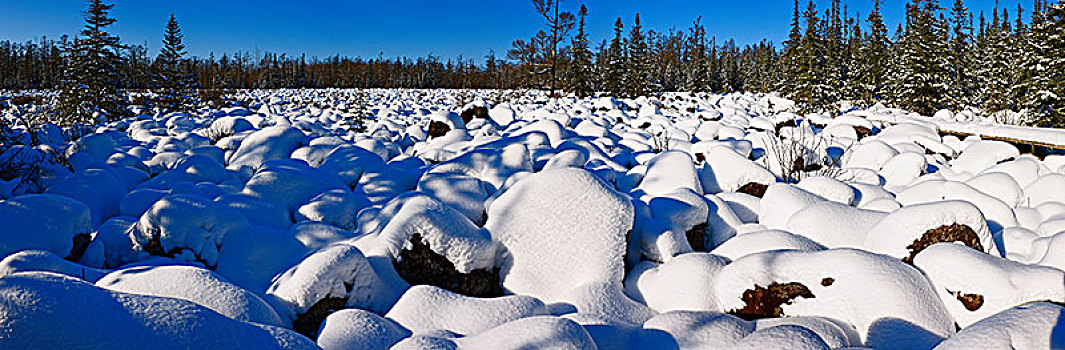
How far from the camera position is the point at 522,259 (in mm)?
3564

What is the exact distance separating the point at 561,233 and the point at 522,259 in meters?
0.29

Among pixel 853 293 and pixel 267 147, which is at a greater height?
pixel 267 147

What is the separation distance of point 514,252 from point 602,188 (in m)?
0.70

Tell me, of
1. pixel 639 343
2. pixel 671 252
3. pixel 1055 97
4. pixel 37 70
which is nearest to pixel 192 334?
pixel 639 343

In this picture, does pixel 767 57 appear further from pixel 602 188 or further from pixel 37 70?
pixel 37 70

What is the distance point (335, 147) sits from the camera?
704 centimetres

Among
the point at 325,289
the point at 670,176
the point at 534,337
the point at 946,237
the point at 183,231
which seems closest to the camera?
the point at 534,337

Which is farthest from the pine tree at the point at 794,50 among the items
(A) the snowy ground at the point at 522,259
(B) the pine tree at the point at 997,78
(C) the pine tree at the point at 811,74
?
(A) the snowy ground at the point at 522,259

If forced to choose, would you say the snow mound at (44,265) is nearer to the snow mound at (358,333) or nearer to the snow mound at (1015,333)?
the snow mound at (358,333)

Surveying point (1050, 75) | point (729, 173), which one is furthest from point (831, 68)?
point (729, 173)

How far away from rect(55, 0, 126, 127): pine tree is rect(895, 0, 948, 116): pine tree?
29.9 meters

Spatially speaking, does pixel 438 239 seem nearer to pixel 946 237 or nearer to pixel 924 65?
pixel 946 237

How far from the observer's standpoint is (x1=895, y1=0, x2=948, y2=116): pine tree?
985 inches

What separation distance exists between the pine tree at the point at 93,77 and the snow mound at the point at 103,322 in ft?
54.3
